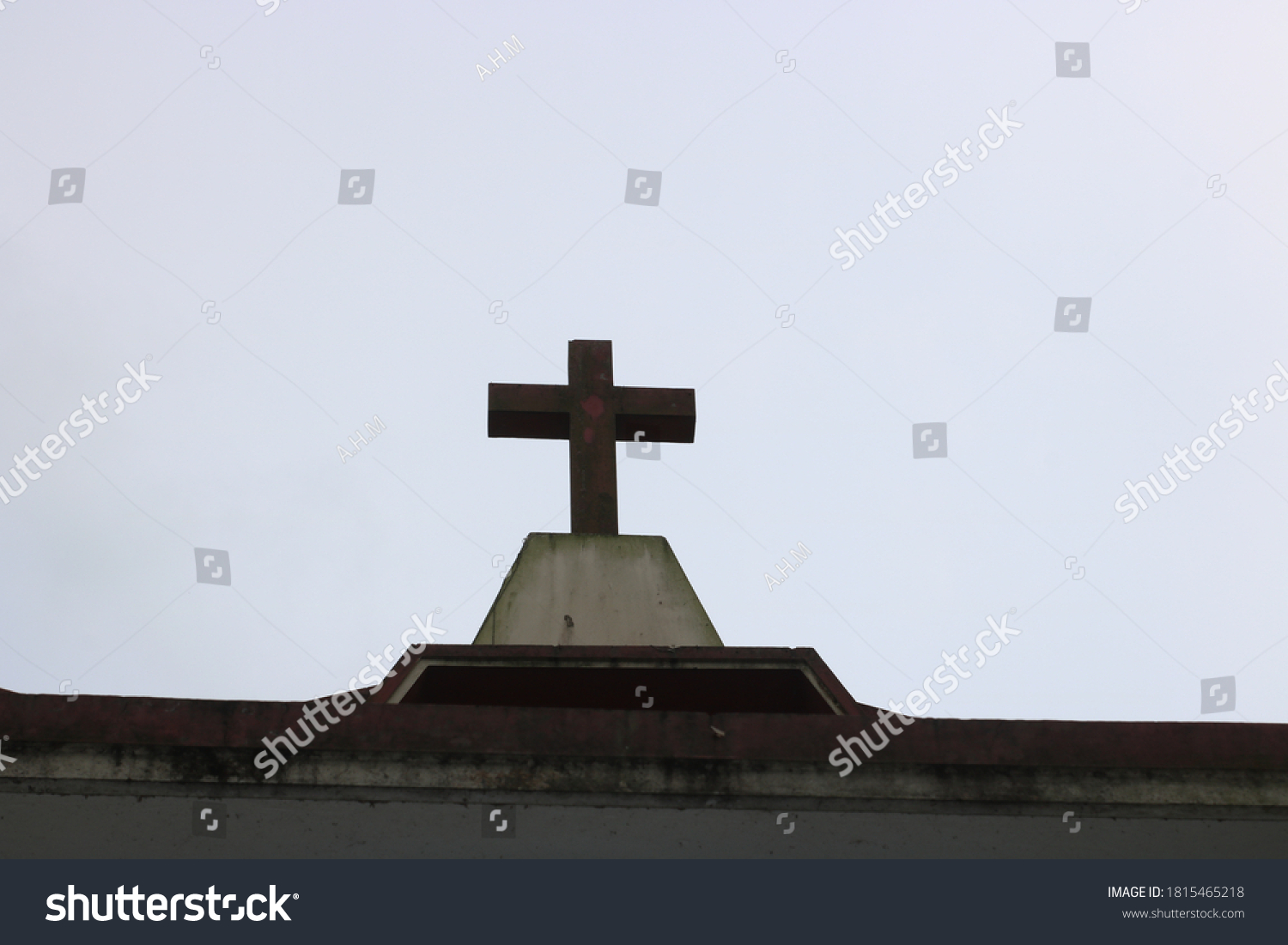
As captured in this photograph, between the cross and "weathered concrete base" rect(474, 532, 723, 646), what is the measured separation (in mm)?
543

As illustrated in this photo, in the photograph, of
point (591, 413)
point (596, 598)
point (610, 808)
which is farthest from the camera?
point (591, 413)

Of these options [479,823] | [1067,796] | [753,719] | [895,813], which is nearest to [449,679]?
[479,823]

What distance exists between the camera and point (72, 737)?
342cm

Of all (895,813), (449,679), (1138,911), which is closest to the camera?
(1138,911)

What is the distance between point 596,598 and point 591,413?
1.31 m

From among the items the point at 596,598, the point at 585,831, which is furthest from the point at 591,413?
the point at 585,831

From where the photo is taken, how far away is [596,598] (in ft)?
18.1

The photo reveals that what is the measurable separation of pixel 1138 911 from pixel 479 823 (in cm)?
182

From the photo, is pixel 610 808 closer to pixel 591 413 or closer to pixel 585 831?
pixel 585 831

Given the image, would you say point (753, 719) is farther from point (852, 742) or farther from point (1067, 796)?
point (1067, 796)

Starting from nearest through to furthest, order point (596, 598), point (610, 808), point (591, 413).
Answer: point (610, 808) < point (596, 598) < point (591, 413)

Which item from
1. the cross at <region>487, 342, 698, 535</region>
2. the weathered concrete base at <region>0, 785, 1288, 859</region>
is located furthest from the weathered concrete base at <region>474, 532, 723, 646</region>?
the weathered concrete base at <region>0, 785, 1288, 859</region>

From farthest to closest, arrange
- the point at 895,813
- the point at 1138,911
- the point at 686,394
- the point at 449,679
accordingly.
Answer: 1. the point at 686,394
2. the point at 449,679
3. the point at 895,813
4. the point at 1138,911

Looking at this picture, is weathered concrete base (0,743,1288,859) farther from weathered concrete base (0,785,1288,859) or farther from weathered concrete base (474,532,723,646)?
weathered concrete base (474,532,723,646)
